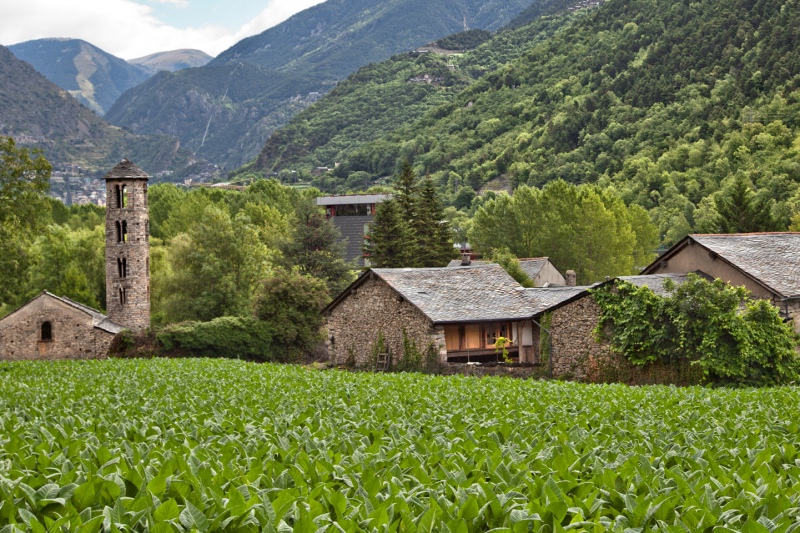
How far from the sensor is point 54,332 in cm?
5166

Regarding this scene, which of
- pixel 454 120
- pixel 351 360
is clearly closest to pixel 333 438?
pixel 351 360

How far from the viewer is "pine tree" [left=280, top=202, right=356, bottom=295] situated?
214ft

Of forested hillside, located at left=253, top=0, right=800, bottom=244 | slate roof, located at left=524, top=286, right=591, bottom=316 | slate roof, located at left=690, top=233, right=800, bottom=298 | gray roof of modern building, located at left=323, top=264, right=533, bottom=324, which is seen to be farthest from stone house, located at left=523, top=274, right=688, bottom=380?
forested hillside, located at left=253, top=0, right=800, bottom=244

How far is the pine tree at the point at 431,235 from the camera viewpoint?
6725 cm

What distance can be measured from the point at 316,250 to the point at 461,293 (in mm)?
24782

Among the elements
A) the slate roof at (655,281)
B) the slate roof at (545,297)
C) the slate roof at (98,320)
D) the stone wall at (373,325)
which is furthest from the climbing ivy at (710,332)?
the slate roof at (98,320)

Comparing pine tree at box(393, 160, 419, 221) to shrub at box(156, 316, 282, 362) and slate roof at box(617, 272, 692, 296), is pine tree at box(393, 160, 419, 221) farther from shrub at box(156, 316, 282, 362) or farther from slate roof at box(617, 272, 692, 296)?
slate roof at box(617, 272, 692, 296)

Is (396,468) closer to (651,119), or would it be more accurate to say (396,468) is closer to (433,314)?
(433,314)

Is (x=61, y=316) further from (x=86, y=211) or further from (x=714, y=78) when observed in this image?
(x=714, y=78)

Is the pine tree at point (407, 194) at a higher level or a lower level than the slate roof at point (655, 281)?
higher

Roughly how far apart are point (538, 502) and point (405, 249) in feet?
192

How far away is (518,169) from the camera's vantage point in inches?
5625

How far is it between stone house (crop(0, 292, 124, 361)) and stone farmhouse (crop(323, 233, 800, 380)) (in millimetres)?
14869

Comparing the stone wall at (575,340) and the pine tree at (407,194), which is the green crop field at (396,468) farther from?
the pine tree at (407,194)
